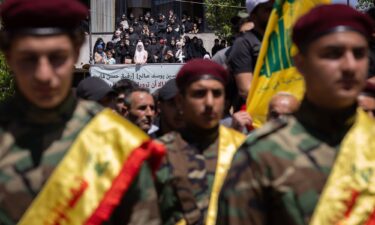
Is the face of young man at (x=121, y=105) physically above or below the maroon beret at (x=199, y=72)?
below

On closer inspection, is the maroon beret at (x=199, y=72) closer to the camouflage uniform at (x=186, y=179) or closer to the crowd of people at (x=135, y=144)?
the camouflage uniform at (x=186, y=179)

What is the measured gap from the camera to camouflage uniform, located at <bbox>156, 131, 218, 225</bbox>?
4727 mm

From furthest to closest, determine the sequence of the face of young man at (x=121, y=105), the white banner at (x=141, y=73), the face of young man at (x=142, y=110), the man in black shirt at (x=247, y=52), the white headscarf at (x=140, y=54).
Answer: the white headscarf at (x=140, y=54)
the white banner at (x=141, y=73)
the face of young man at (x=121, y=105)
the face of young man at (x=142, y=110)
the man in black shirt at (x=247, y=52)

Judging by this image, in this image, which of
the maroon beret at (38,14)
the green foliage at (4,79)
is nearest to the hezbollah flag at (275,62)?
the maroon beret at (38,14)

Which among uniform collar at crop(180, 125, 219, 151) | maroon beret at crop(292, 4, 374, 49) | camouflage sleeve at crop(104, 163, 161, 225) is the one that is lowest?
uniform collar at crop(180, 125, 219, 151)

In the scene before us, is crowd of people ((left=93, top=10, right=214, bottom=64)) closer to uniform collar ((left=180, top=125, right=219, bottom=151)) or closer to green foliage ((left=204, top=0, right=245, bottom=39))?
green foliage ((left=204, top=0, right=245, bottom=39))

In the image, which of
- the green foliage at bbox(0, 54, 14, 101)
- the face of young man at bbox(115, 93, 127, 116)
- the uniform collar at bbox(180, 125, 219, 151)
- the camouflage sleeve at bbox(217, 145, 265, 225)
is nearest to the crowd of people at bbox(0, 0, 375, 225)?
the camouflage sleeve at bbox(217, 145, 265, 225)

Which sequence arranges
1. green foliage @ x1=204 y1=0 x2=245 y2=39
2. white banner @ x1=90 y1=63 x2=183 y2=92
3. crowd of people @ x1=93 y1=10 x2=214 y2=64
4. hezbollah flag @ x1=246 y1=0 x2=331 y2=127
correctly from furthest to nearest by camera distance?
1. green foliage @ x1=204 y1=0 x2=245 y2=39
2. crowd of people @ x1=93 y1=10 x2=214 y2=64
3. white banner @ x1=90 y1=63 x2=183 y2=92
4. hezbollah flag @ x1=246 y1=0 x2=331 y2=127

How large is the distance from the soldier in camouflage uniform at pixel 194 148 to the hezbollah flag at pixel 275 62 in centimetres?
72

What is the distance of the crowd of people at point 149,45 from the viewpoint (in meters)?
30.2

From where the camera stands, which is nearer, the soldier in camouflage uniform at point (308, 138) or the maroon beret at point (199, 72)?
the soldier in camouflage uniform at point (308, 138)

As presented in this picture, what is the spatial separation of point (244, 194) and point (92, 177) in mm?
570

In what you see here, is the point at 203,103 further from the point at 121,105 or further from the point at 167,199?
the point at 121,105

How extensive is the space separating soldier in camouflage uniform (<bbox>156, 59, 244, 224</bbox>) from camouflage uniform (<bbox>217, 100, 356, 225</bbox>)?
140 centimetres
